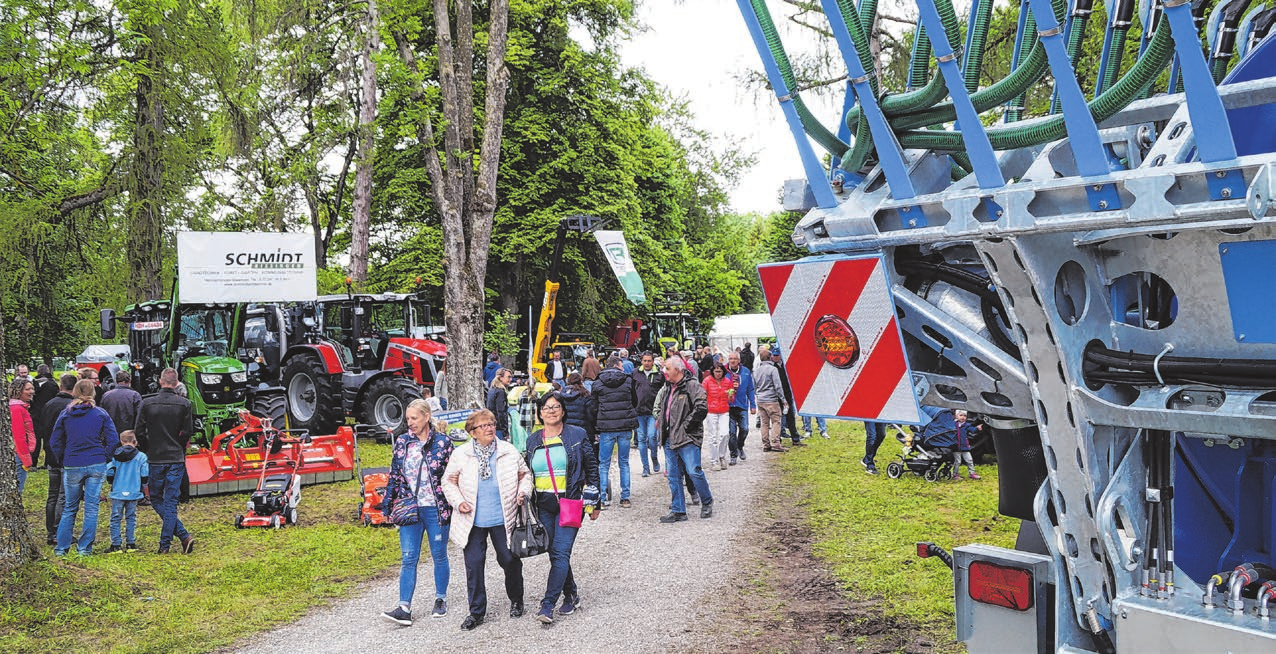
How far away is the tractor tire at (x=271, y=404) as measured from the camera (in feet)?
51.8

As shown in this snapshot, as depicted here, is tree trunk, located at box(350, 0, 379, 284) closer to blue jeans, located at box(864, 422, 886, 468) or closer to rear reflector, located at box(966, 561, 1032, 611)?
blue jeans, located at box(864, 422, 886, 468)

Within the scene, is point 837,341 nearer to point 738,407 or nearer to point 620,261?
point 738,407

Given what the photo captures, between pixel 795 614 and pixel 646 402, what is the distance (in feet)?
18.6

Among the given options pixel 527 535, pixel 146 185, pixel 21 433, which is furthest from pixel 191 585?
pixel 146 185

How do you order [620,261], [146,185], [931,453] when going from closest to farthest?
[931,453], [146,185], [620,261]

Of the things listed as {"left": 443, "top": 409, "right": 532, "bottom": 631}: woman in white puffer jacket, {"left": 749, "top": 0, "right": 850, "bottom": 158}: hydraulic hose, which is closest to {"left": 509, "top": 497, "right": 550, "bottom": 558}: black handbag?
{"left": 443, "top": 409, "right": 532, "bottom": 631}: woman in white puffer jacket

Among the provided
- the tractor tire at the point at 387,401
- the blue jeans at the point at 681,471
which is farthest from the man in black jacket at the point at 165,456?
the tractor tire at the point at 387,401

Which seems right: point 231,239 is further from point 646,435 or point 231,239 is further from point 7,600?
point 7,600

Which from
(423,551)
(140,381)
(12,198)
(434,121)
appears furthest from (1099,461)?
(140,381)

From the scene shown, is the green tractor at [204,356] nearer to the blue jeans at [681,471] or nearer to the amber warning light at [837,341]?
the blue jeans at [681,471]

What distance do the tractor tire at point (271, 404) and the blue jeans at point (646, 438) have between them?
6.67 meters

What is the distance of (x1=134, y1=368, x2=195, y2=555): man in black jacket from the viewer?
8953 millimetres

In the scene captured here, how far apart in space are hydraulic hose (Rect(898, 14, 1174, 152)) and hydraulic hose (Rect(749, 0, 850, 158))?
33 centimetres

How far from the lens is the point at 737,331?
42719mm
